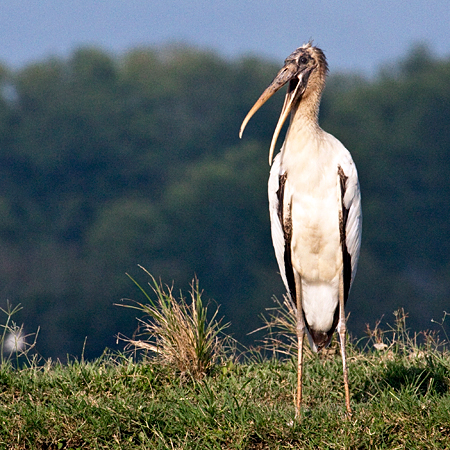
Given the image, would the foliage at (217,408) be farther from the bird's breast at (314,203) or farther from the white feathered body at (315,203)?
the bird's breast at (314,203)

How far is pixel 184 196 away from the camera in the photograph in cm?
4269

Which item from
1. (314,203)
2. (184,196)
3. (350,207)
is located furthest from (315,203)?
(184,196)

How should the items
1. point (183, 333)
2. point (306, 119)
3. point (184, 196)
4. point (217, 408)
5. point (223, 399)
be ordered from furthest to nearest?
point (184, 196), point (183, 333), point (306, 119), point (223, 399), point (217, 408)

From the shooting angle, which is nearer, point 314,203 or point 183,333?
point 314,203

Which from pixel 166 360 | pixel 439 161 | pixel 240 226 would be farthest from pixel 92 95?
pixel 166 360

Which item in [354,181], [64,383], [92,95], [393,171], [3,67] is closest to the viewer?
[354,181]

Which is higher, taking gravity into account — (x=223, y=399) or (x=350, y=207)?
(x=350, y=207)

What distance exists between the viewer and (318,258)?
413 centimetres

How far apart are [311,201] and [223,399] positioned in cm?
107

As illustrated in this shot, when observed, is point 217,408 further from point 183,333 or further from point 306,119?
point 306,119

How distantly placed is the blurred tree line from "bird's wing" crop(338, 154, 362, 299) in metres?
28.9

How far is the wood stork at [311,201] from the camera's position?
3.97 m

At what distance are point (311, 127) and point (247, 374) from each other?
1.51 metres

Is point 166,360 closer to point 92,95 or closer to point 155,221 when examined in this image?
point 155,221
